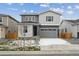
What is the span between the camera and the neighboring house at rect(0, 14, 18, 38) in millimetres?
7352

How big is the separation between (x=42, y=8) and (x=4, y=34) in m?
1.57

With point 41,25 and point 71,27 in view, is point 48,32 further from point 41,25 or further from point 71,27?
point 71,27

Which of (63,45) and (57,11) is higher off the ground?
(57,11)

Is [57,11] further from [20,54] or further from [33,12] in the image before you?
[20,54]

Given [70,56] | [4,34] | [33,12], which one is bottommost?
[70,56]

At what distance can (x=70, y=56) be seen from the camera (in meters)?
6.66

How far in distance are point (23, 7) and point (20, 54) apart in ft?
5.17

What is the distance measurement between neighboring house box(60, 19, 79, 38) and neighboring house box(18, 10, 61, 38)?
0.17 metres

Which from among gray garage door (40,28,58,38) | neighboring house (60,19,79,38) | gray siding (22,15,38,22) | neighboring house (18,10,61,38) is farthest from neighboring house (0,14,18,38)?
neighboring house (60,19,79,38)

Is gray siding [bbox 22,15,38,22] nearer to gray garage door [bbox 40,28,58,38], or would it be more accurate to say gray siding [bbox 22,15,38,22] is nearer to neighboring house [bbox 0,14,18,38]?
neighboring house [bbox 0,14,18,38]

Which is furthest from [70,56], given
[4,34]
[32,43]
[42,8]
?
[4,34]

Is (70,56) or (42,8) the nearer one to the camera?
(70,56)

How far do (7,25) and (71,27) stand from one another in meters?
2.20

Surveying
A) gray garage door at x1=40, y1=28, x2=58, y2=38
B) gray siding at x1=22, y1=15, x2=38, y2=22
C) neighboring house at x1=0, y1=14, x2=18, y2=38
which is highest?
gray siding at x1=22, y1=15, x2=38, y2=22
